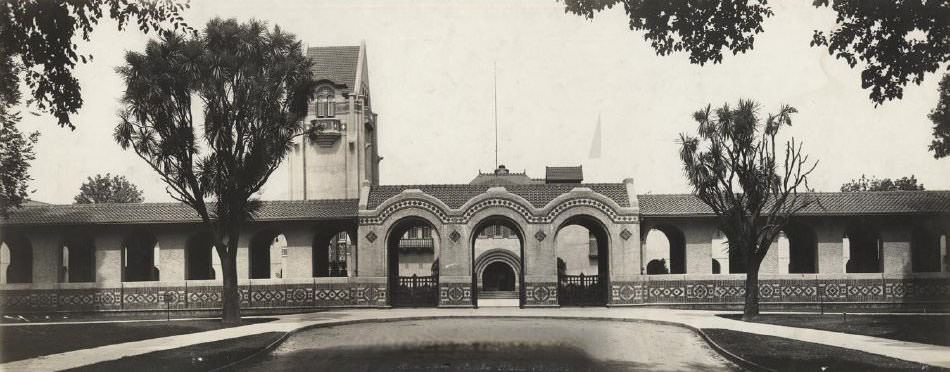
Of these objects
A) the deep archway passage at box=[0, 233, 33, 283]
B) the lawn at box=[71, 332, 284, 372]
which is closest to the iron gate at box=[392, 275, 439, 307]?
the lawn at box=[71, 332, 284, 372]

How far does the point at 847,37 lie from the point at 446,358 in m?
9.29

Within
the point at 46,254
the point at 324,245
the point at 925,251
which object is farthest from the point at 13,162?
the point at 925,251

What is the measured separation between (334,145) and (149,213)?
2315 cm

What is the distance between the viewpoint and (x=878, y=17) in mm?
13867

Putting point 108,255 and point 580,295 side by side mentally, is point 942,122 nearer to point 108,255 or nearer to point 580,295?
point 580,295

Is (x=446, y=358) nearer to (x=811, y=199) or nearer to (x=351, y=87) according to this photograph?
(x=811, y=199)

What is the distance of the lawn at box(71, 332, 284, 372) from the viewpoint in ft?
52.6

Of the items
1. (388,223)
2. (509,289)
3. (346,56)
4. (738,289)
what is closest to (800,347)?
(738,289)

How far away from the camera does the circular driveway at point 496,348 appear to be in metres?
16.1

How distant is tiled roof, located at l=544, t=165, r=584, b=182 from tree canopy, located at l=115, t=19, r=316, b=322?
37.8 metres

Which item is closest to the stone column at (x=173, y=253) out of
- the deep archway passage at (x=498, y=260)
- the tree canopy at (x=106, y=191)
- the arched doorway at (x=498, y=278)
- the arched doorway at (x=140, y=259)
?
the arched doorway at (x=140, y=259)

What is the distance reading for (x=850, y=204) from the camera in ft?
112

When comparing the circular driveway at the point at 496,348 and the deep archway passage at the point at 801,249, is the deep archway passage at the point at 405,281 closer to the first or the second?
the circular driveway at the point at 496,348

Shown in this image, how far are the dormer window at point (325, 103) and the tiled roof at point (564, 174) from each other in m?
16.6
